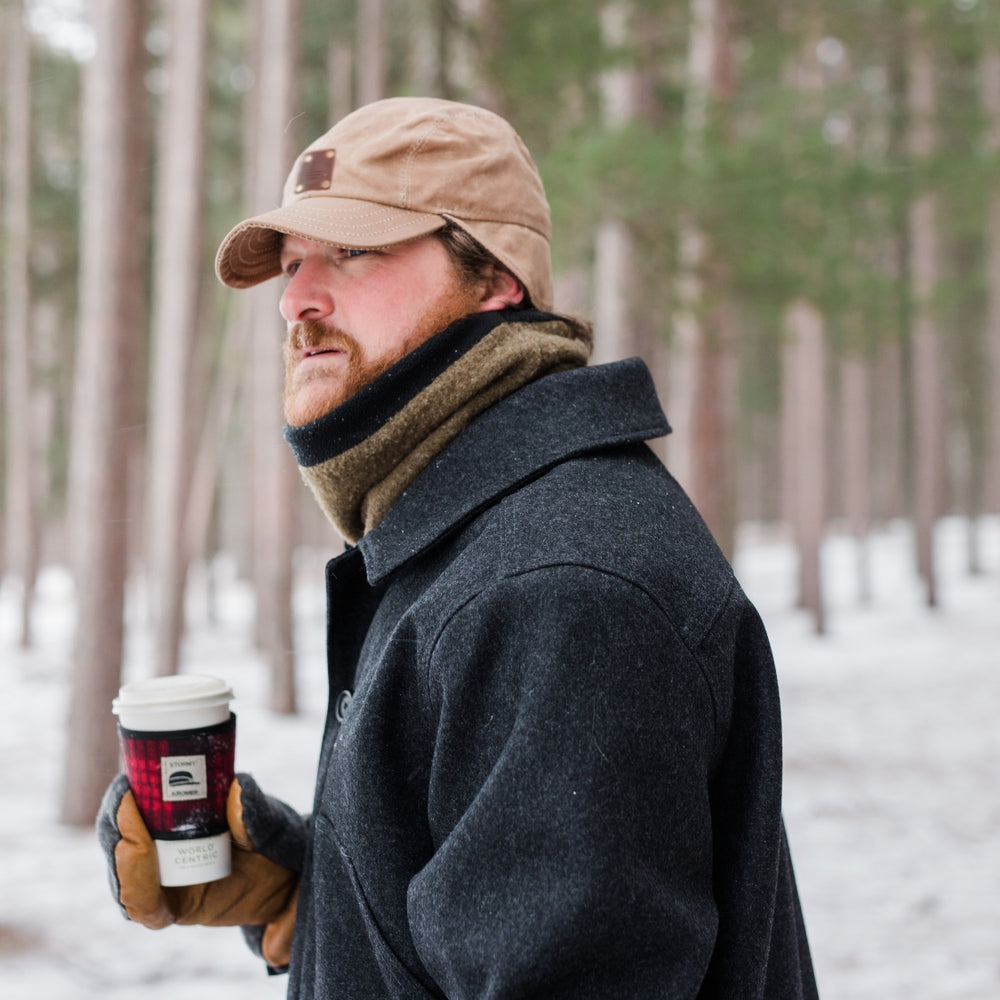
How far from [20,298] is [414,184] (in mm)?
12844

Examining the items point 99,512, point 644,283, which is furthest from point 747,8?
point 99,512

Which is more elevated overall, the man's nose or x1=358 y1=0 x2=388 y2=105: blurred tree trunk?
x1=358 y1=0 x2=388 y2=105: blurred tree trunk

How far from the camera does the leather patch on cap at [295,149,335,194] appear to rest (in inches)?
69.4

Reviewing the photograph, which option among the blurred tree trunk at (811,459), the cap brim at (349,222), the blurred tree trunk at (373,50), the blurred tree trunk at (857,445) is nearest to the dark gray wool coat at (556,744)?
the cap brim at (349,222)

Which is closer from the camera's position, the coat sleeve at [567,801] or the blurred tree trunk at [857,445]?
the coat sleeve at [567,801]

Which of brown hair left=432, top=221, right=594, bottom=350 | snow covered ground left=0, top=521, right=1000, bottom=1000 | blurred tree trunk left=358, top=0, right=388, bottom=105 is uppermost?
blurred tree trunk left=358, top=0, right=388, bottom=105

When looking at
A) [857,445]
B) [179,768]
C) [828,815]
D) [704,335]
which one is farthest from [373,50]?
[857,445]

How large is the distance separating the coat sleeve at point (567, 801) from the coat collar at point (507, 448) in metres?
0.24

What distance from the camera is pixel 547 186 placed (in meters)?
7.62

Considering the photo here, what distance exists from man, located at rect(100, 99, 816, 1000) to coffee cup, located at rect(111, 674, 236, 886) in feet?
0.15

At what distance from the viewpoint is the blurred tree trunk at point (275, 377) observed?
8.48 metres

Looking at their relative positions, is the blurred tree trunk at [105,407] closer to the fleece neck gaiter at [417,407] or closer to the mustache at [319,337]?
the mustache at [319,337]

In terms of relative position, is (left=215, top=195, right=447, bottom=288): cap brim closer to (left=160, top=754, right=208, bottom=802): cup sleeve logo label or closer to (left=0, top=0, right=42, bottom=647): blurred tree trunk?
(left=160, top=754, right=208, bottom=802): cup sleeve logo label

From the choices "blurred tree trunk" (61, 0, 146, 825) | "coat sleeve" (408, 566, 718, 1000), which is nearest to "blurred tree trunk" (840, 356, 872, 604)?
"blurred tree trunk" (61, 0, 146, 825)
